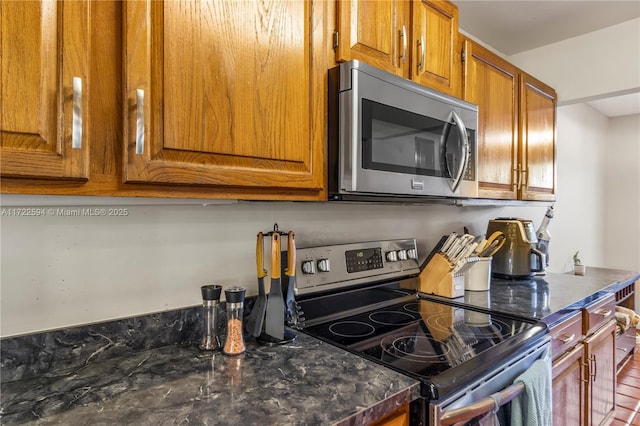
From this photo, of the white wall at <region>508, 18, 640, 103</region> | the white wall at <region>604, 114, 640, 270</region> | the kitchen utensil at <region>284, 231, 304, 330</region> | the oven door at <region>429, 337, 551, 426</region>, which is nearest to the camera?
the oven door at <region>429, 337, 551, 426</region>

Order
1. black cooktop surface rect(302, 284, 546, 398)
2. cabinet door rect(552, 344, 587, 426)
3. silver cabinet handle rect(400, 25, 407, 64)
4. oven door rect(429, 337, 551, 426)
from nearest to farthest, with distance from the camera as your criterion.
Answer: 1. oven door rect(429, 337, 551, 426)
2. black cooktop surface rect(302, 284, 546, 398)
3. silver cabinet handle rect(400, 25, 407, 64)
4. cabinet door rect(552, 344, 587, 426)

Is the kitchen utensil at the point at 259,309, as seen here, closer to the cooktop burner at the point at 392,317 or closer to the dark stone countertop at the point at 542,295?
the cooktop burner at the point at 392,317

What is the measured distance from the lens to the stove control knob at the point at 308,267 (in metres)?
1.37

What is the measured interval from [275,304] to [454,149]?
86cm

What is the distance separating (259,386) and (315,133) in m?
0.67

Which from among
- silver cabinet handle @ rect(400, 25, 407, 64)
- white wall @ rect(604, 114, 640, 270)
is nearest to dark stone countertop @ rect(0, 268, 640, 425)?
silver cabinet handle @ rect(400, 25, 407, 64)

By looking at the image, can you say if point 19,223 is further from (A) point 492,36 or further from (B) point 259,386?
(A) point 492,36

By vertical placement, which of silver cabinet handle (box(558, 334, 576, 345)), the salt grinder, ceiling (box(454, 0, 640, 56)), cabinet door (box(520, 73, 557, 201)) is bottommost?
silver cabinet handle (box(558, 334, 576, 345))

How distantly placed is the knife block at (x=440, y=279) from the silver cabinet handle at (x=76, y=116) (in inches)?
57.8

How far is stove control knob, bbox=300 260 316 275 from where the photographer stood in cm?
137

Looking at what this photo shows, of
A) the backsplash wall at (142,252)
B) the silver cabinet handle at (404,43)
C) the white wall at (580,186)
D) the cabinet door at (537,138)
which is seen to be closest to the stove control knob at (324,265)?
the backsplash wall at (142,252)

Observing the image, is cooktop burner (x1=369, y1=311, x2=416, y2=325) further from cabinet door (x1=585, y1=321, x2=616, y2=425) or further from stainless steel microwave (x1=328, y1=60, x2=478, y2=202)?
cabinet door (x1=585, y1=321, x2=616, y2=425)

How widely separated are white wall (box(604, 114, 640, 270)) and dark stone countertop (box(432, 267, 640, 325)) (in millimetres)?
2504

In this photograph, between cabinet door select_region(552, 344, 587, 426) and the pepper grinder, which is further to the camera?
cabinet door select_region(552, 344, 587, 426)
